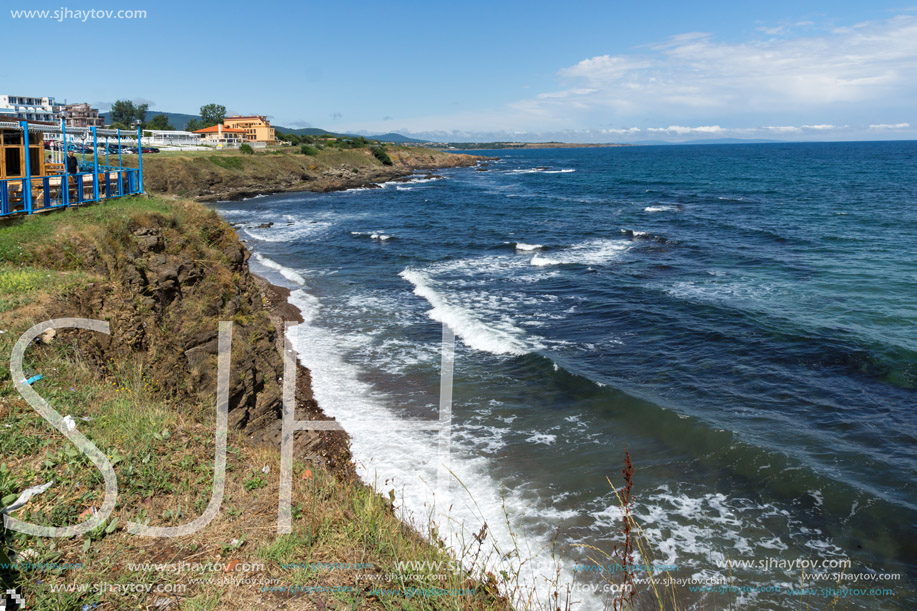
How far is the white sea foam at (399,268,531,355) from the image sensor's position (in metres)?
17.5

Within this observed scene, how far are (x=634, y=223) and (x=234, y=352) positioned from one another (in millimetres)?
36841

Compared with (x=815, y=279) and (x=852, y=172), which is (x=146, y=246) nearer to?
(x=815, y=279)

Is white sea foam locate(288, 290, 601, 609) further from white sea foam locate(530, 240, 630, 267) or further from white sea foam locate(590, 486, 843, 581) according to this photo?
white sea foam locate(530, 240, 630, 267)

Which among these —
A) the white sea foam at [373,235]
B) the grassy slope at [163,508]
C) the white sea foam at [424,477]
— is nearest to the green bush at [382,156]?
the white sea foam at [373,235]

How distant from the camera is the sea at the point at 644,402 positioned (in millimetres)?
8594

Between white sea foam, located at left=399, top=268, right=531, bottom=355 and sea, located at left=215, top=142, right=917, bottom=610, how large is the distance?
0.43ft

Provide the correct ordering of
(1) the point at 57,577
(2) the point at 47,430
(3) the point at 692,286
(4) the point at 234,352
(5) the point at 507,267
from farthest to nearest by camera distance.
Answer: (5) the point at 507,267, (3) the point at 692,286, (4) the point at 234,352, (2) the point at 47,430, (1) the point at 57,577

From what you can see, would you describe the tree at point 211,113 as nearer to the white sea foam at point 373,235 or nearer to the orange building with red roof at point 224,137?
the orange building with red roof at point 224,137

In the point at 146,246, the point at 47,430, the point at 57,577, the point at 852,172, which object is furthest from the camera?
the point at 852,172

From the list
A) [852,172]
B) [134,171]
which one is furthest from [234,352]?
[852,172]

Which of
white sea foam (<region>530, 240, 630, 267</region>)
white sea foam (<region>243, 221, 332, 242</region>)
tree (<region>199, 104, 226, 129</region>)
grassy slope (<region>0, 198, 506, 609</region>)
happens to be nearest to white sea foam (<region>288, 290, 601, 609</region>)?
grassy slope (<region>0, 198, 506, 609</region>)

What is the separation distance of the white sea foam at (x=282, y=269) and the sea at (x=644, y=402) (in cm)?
23

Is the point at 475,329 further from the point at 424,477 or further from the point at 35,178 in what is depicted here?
the point at 35,178

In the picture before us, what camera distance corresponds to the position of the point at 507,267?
96.7ft
